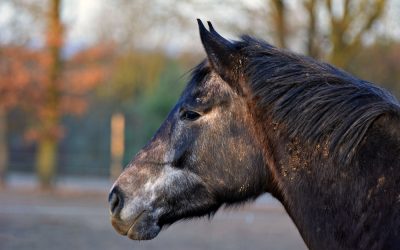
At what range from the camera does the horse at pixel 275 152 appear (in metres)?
2.71

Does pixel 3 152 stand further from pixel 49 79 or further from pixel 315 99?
pixel 315 99

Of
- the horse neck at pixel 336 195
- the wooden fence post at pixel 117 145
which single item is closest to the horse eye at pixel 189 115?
the horse neck at pixel 336 195

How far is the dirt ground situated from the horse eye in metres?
6.90

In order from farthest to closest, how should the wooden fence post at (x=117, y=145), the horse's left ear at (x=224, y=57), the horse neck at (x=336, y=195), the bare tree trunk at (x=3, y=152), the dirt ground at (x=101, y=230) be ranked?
1. the wooden fence post at (x=117, y=145)
2. the bare tree trunk at (x=3, y=152)
3. the dirt ground at (x=101, y=230)
4. the horse's left ear at (x=224, y=57)
5. the horse neck at (x=336, y=195)

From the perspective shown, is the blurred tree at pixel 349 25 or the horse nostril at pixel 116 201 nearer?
the horse nostril at pixel 116 201

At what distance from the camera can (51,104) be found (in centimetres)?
2255

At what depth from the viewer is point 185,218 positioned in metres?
3.25

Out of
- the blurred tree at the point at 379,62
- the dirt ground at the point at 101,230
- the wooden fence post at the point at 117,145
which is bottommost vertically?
the wooden fence post at the point at 117,145

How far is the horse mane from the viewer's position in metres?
2.77

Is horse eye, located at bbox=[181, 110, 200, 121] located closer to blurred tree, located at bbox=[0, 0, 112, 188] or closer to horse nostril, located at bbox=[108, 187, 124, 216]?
horse nostril, located at bbox=[108, 187, 124, 216]

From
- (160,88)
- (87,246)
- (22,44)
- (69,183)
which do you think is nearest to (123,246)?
(87,246)

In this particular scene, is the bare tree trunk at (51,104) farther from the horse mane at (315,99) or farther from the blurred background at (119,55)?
the horse mane at (315,99)

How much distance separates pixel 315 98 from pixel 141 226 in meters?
0.97

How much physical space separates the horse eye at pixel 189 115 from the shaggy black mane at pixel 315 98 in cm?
29
